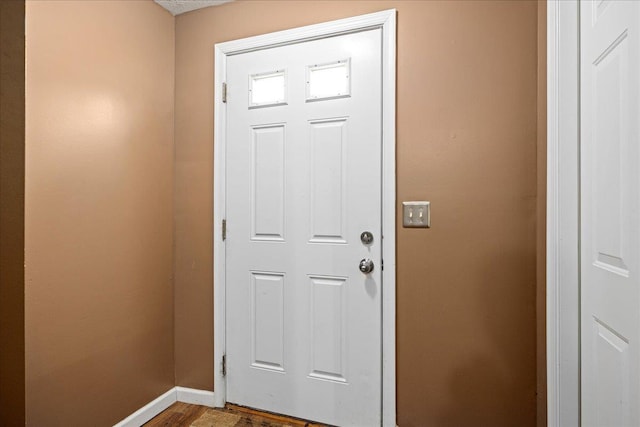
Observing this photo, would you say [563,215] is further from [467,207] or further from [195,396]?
[195,396]

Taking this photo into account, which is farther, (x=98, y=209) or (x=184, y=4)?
(x=184, y=4)

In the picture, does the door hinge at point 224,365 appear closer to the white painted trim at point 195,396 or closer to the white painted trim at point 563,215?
the white painted trim at point 195,396

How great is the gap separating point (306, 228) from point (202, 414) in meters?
1.20

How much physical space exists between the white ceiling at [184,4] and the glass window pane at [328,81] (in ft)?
2.35

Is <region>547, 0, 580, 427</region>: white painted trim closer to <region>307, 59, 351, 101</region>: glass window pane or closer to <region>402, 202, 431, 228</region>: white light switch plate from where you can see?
<region>402, 202, 431, 228</region>: white light switch plate

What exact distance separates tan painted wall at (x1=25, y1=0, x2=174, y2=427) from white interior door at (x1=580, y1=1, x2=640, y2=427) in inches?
79.2

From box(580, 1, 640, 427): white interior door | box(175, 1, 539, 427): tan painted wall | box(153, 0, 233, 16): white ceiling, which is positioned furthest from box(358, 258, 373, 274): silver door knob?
box(153, 0, 233, 16): white ceiling

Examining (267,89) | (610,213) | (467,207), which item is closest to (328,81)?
(267,89)

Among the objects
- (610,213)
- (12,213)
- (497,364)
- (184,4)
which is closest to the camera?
(610,213)

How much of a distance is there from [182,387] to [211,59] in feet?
6.45

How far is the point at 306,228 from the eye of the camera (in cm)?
189

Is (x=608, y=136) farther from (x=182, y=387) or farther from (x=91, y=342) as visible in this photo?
(x=182, y=387)

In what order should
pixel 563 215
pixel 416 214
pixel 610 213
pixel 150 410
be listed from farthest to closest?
pixel 150 410 → pixel 416 214 → pixel 563 215 → pixel 610 213

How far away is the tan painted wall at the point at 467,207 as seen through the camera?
157 centimetres
